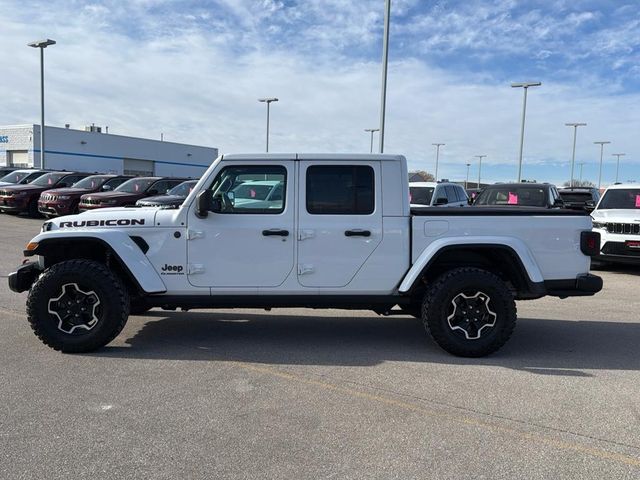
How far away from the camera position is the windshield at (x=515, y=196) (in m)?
13.2

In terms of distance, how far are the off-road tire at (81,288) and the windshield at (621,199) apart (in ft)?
34.4

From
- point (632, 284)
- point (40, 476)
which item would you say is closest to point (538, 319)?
point (632, 284)

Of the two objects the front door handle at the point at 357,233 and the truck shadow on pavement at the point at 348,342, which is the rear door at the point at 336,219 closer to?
the front door handle at the point at 357,233

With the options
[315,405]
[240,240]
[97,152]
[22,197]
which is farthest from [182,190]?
[97,152]

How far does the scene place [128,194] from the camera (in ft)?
58.4

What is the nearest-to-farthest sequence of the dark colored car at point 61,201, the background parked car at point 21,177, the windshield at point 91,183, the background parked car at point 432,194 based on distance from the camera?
the background parked car at point 432,194 < the dark colored car at point 61,201 < the windshield at point 91,183 < the background parked car at point 21,177

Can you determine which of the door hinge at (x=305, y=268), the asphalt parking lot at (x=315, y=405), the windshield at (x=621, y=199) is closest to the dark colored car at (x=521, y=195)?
the windshield at (x=621, y=199)

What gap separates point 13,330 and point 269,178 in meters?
3.27

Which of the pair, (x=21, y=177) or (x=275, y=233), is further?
(x=21, y=177)

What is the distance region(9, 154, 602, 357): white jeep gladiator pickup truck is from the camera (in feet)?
17.3

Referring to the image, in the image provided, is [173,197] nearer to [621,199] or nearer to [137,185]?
[137,185]

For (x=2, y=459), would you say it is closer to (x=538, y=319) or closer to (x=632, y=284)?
(x=538, y=319)

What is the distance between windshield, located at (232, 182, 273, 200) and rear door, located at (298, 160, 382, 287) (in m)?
0.36

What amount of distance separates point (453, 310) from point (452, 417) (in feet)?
5.19
